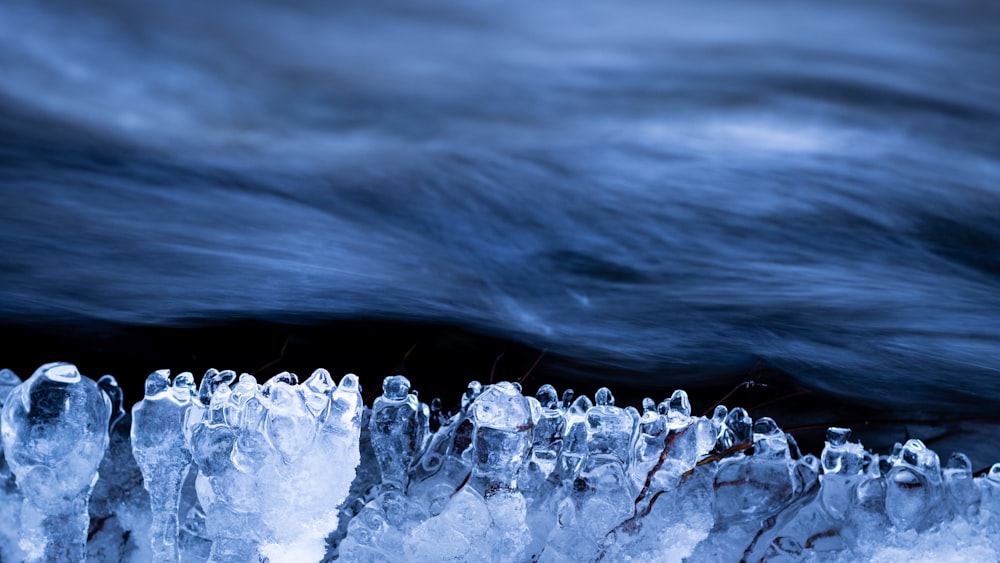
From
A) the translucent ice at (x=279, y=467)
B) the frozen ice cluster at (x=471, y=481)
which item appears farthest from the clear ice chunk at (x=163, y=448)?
the translucent ice at (x=279, y=467)

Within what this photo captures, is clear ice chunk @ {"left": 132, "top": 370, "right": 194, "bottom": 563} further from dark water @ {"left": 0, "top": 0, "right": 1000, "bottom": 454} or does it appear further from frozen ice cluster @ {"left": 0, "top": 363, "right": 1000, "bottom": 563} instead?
dark water @ {"left": 0, "top": 0, "right": 1000, "bottom": 454}

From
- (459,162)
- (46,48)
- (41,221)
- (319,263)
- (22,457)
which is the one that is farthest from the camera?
(22,457)

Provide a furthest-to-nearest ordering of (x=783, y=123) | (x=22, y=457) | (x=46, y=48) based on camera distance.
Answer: (x=22, y=457), (x=783, y=123), (x=46, y=48)

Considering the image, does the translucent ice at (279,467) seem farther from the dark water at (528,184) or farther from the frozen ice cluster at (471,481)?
the dark water at (528,184)

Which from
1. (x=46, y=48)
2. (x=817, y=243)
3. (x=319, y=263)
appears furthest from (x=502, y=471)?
(x=46, y=48)

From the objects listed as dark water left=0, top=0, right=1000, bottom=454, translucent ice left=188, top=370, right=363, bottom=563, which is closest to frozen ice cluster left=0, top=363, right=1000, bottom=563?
translucent ice left=188, top=370, right=363, bottom=563

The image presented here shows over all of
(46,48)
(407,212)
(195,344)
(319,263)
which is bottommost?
(195,344)

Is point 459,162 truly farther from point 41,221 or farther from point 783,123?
point 41,221
